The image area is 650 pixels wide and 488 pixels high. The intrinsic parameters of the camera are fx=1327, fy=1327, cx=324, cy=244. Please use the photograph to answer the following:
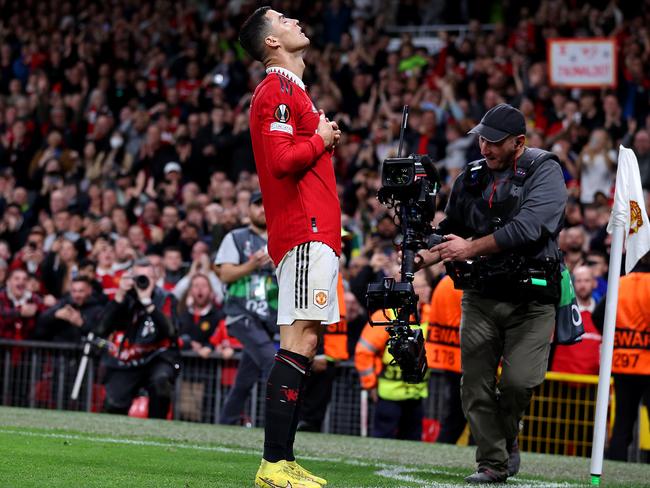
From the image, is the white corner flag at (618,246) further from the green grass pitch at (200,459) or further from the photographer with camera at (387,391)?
the photographer with camera at (387,391)

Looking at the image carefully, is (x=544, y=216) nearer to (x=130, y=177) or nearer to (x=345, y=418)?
(x=345, y=418)

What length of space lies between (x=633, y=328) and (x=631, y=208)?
3.61 m

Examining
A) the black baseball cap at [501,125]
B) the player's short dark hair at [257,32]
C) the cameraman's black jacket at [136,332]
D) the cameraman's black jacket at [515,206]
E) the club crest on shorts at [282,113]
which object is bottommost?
the cameraman's black jacket at [136,332]

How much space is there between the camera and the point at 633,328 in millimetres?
11062

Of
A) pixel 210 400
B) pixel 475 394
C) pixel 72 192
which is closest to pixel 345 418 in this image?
pixel 210 400

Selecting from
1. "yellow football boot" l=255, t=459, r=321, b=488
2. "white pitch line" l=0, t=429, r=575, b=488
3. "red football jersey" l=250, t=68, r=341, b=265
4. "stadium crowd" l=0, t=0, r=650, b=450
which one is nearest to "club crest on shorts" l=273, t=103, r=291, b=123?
"red football jersey" l=250, t=68, r=341, b=265

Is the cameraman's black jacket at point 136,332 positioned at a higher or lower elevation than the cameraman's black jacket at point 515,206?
lower

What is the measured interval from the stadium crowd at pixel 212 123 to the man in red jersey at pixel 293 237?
228 inches

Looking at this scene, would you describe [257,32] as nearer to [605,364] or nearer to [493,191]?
[493,191]

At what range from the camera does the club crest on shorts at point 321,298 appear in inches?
253

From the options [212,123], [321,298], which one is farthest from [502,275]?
[212,123]

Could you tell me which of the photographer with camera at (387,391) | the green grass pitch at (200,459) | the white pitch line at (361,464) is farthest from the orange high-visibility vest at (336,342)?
the white pitch line at (361,464)

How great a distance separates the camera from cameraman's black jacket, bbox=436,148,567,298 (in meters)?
7.17

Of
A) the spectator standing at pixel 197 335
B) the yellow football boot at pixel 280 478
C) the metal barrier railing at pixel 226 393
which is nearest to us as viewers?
the yellow football boot at pixel 280 478
